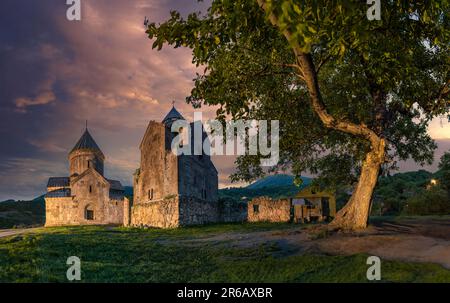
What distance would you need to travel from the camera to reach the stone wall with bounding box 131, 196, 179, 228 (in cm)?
4056

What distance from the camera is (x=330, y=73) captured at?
24.0 m

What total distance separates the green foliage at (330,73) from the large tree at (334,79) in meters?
0.06

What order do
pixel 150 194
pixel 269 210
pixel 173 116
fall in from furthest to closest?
1. pixel 173 116
2. pixel 150 194
3. pixel 269 210

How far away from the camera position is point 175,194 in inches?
1668

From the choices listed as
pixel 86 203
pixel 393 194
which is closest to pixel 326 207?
pixel 393 194

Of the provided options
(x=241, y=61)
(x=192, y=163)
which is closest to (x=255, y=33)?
(x=241, y=61)

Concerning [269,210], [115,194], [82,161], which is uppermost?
[82,161]

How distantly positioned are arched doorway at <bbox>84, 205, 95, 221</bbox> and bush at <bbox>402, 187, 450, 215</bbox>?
49.1 metres

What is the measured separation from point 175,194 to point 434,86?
28798 mm

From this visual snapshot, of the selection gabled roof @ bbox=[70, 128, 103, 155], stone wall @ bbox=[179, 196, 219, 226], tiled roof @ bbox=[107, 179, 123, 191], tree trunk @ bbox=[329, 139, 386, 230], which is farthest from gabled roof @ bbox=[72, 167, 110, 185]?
tree trunk @ bbox=[329, 139, 386, 230]

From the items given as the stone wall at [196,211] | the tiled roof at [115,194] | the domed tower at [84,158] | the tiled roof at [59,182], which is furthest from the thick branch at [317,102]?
the tiled roof at [59,182]

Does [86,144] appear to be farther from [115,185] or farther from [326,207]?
[326,207]

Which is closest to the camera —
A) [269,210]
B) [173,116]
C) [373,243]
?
[373,243]

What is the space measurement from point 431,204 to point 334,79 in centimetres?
2620
